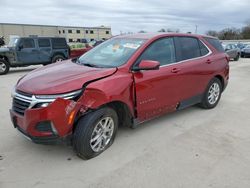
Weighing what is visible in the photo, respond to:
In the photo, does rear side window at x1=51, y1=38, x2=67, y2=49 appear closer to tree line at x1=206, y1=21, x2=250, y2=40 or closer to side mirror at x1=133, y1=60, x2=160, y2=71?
side mirror at x1=133, y1=60, x2=160, y2=71

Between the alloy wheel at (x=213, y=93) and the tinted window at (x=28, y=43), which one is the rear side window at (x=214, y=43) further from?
the tinted window at (x=28, y=43)

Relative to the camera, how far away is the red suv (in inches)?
126

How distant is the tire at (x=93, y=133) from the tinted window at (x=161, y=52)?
1051 mm

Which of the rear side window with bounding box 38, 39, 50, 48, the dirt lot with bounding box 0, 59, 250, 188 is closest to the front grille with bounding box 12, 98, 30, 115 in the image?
the dirt lot with bounding box 0, 59, 250, 188

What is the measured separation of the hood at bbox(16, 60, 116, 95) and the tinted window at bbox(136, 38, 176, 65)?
2.48ft

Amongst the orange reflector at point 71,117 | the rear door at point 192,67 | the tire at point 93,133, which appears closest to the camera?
the orange reflector at point 71,117

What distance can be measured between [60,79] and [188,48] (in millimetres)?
2775

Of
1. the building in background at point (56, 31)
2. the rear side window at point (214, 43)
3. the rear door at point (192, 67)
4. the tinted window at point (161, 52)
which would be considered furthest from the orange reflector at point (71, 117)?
the building in background at point (56, 31)

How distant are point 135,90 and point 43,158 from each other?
5.36 feet

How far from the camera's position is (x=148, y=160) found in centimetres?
352

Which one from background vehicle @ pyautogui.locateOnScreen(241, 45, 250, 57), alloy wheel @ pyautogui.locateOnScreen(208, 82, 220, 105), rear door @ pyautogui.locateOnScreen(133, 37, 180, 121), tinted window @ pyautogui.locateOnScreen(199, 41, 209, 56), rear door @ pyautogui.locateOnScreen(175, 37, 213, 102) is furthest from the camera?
background vehicle @ pyautogui.locateOnScreen(241, 45, 250, 57)

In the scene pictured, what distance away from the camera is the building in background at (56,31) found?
2473 inches

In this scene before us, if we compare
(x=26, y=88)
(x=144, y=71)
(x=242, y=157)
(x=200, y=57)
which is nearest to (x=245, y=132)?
(x=242, y=157)

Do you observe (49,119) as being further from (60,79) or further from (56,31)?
(56,31)
